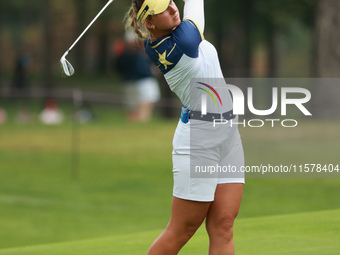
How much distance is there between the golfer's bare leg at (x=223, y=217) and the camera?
4582 mm

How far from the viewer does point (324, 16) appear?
19.0 metres

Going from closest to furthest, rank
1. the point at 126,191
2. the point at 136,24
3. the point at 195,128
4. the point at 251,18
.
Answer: the point at 195,128 → the point at 136,24 → the point at 126,191 → the point at 251,18

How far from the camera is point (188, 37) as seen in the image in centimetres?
429

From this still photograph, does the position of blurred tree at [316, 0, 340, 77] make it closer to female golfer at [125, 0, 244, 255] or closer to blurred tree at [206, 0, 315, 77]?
blurred tree at [206, 0, 315, 77]

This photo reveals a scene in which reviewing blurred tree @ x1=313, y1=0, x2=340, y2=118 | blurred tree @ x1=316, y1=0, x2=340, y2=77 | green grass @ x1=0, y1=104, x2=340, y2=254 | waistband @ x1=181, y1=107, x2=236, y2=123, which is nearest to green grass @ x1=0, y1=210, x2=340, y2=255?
green grass @ x1=0, y1=104, x2=340, y2=254

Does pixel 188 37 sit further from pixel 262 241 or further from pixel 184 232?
pixel 262 241

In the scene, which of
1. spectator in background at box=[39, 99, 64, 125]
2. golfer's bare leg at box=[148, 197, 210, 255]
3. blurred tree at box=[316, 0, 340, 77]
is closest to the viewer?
golfer's bare leg at box=[148, 197, 210, 255]

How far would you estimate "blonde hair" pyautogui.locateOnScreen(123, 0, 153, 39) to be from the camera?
450 cm

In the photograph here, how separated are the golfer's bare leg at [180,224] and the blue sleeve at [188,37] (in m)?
0.94

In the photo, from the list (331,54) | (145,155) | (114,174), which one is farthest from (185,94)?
(331,54)

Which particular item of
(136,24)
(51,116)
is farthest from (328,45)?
(136,24)

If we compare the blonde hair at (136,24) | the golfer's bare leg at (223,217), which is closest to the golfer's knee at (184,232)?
the golfer's bare leg at (223,217)

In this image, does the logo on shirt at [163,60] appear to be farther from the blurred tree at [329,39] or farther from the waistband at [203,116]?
the blurred tree at [329,39]

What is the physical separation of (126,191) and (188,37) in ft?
25.6
